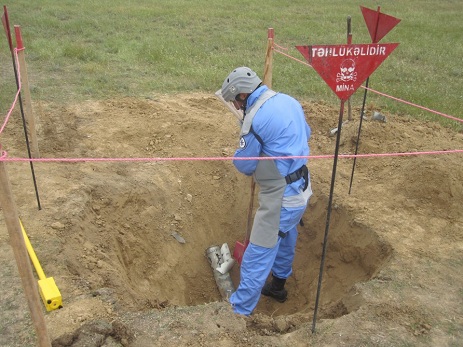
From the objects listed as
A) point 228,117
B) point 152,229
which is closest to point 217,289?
point 152,229

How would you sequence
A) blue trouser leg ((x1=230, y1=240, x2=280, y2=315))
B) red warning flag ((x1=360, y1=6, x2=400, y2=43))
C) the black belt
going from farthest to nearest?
red warning flag ((x1=360, y1=6, x2=400, y2=43)) < blue trouser leg ((x1=230, y1=240, x2=280, y2=315)) < the black belt

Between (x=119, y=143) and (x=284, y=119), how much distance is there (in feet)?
10.2

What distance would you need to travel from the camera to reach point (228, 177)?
6414mm

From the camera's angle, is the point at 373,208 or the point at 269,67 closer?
the point at 269,67

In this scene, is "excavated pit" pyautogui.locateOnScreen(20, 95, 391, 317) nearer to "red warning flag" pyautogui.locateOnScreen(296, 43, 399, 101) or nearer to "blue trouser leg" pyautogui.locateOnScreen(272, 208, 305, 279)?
"blue trouser leg" pyautogui.locateOnScreen(272, 208, 305, 279)

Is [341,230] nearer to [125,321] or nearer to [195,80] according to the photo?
[125,321]

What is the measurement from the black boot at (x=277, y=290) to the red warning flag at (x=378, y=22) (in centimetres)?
285

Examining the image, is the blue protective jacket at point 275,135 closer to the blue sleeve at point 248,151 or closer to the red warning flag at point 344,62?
the blue sleeve at point 248,151

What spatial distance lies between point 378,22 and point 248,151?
2.23m

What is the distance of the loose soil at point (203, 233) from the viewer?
3803 mm

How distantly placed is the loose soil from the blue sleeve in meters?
0.56

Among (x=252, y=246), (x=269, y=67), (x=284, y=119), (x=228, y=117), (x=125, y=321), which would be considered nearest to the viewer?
(x=125, y=321)

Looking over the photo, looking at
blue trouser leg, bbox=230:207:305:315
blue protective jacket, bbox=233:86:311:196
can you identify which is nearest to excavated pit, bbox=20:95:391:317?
blue trouser leg, bbox=230:207:305:315

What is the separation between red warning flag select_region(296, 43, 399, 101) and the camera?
3196 millimetres
